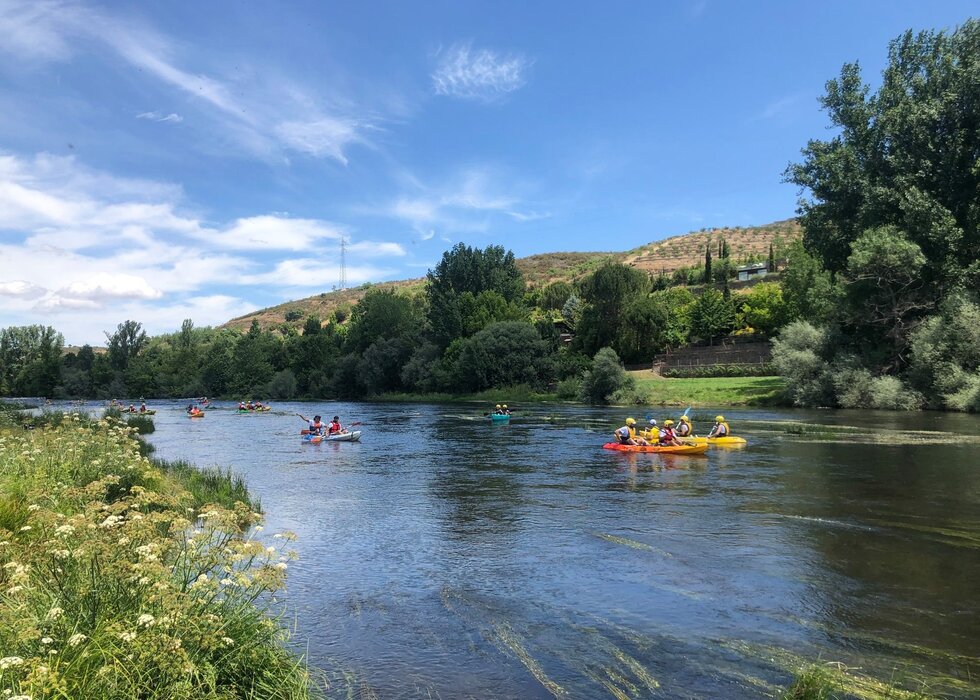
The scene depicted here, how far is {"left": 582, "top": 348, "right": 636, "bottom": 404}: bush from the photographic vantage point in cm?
6091

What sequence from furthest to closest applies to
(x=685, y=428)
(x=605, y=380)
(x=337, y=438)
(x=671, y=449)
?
(x=605, y=380) < (x=337, y=438) < (x=685, y=428) < (x=671, y=449)

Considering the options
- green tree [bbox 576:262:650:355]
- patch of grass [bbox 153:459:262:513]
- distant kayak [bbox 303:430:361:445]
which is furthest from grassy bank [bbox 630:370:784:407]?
patch of grass [bbox 153:459:262:513]

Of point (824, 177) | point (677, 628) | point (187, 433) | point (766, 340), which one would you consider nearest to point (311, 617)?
point (677, 628)

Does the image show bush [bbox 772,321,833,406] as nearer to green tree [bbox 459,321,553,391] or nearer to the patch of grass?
green tree [bbox 459,321,553,391]

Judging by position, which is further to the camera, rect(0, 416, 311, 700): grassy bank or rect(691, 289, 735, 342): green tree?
rect(691, 289, 735, 342): green tree

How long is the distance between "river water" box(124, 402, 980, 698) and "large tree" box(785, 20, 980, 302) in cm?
2454

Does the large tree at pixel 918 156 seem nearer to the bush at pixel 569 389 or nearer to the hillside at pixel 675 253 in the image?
the bush at pixel 569 389

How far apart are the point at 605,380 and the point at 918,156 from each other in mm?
29001

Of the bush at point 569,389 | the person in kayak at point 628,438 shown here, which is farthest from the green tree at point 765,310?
the person in kayak at point 628,438

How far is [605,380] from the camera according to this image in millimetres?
61312

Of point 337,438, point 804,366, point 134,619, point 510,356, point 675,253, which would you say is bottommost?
point 337,438

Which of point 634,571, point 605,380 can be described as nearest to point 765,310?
point 605,380

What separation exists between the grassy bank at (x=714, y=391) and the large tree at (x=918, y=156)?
44.1 ft

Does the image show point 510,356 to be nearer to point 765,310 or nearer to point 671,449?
point 765,310
